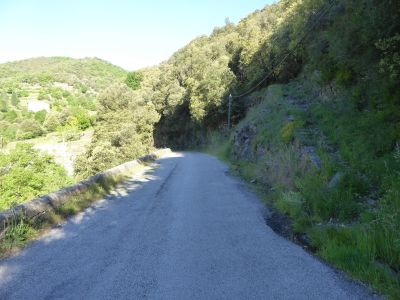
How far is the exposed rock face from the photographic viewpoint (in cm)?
2070

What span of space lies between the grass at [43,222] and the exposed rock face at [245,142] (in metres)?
11.1

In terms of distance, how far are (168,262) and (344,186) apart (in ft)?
14.6

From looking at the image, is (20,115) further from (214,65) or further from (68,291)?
(68,291)

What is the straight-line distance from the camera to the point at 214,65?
1810 inches

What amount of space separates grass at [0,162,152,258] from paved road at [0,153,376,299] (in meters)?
0.24

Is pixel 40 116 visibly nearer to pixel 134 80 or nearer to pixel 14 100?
pixel 14 100

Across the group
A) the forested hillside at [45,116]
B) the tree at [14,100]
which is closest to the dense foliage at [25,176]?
the forested hillside at [45,116]

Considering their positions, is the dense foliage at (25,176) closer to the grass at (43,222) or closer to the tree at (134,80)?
the grass at (43,222)

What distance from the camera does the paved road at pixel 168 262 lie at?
4031mm

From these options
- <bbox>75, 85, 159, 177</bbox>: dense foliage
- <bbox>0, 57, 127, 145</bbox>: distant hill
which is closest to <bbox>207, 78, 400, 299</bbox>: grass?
<bbox>75, 85, 159, 177</bbox>: dense foliage

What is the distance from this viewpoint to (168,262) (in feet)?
16.1

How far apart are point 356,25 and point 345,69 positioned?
4100mm

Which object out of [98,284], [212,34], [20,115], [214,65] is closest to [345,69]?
[98,284]

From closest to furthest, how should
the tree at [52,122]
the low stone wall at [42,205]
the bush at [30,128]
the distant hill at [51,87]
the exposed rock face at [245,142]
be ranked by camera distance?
the low stone wall at [42,205], the exposed rock face at [245,142], the bush at [30,128], the tree at [52,122], the distant hill at [51,87]
